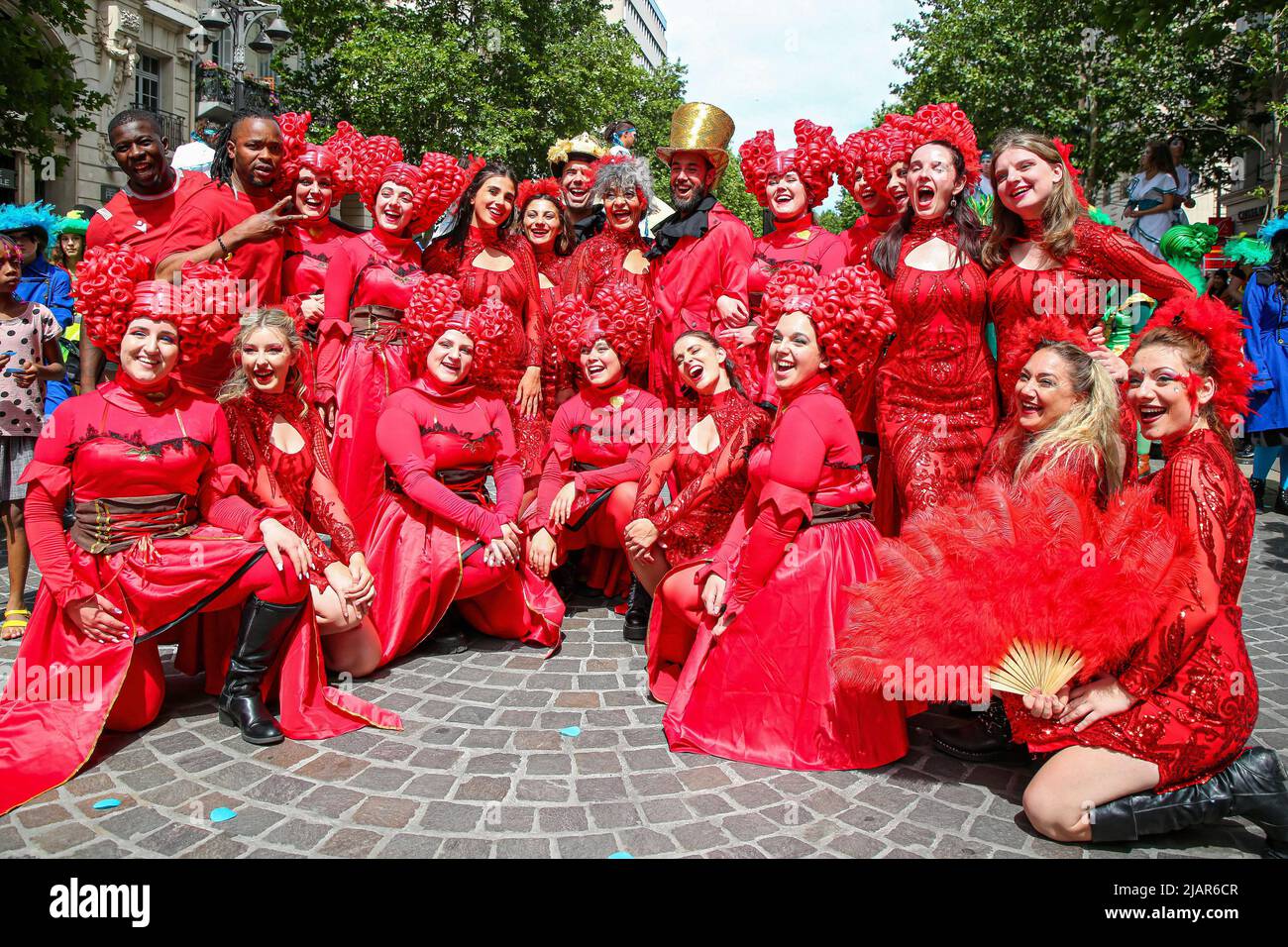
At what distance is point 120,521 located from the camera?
3.53m

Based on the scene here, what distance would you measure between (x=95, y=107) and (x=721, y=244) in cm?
885

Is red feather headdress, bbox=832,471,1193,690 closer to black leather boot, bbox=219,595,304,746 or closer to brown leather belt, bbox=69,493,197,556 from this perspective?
black leather boot, bbox=219,595,304,746

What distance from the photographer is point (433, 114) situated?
70.6 ft

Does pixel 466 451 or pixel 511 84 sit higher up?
pixel 511 84

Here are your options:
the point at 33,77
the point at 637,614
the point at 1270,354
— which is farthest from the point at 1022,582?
the point at 33,77

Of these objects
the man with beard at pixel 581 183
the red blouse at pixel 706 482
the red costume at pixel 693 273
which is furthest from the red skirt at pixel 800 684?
the man with beard at pixel 581 183

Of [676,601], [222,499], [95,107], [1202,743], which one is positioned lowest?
[1202,743]

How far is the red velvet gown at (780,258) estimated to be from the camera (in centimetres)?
504

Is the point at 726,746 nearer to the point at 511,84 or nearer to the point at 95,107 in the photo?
the point at 95,107

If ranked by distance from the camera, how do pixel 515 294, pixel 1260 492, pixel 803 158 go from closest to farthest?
pixel 803 158, pixel 515 294, pixel 1260 492

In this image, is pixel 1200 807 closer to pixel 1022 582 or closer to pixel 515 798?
pixel 1022 582

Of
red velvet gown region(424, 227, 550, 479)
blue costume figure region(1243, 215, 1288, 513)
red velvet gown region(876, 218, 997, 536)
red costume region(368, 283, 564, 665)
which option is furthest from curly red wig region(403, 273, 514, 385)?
blue costume figure region(1243, 215, 1288, 513)

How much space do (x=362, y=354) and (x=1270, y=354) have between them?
8.29 meters
